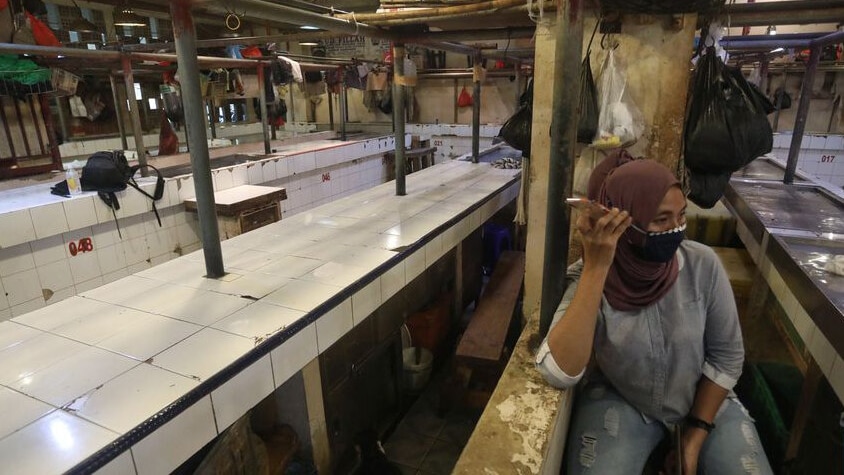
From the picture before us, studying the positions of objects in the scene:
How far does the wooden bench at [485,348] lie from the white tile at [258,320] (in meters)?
1.64

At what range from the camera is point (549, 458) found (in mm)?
1840

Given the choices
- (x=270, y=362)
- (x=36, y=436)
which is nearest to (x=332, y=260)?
(x=270, y=362)

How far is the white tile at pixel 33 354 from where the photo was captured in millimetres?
1994

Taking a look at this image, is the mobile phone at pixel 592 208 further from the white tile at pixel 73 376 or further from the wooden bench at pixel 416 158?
the wooden bench at pixel 416 158

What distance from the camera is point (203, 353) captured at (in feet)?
6.92

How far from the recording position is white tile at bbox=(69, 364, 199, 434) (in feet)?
5.60

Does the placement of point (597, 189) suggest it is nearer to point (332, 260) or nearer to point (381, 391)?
point (332, 260)

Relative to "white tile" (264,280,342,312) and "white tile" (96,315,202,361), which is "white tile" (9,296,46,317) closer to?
"white tile" (96,315,202,361)

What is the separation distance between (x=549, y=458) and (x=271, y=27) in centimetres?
1342

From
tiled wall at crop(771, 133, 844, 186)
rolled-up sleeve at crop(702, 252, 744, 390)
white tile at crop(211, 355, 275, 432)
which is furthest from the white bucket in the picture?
tiled wall at crop(771, 133, 844, 186)

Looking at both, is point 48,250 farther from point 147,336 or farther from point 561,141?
point 561,141

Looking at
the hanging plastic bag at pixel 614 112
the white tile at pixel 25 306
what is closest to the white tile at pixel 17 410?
the hanging plastic bag at pixel 614 112

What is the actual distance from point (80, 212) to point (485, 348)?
154 inches

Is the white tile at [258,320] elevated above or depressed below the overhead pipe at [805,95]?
below
